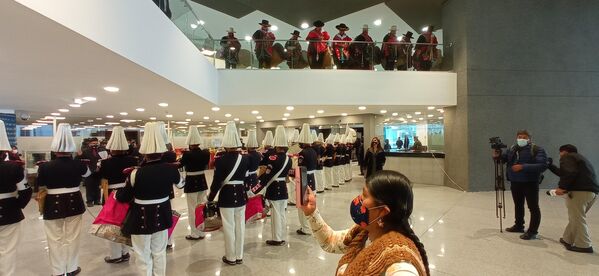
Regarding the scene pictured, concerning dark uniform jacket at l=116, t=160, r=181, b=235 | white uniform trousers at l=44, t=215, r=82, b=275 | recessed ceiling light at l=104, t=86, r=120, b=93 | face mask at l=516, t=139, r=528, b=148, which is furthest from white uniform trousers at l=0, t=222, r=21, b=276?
face mask at l=516, t=139, r=528, b=148

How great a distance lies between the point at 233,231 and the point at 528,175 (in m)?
4.86

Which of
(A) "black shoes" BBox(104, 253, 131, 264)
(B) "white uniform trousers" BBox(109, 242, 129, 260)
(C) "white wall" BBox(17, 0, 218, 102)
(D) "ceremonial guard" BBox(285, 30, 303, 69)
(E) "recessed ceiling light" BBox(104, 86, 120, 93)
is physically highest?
(D) "ceremonial guard" BBox(285, 30, 303, 69)

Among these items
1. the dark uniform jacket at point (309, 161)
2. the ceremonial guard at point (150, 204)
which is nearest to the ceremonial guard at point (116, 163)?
the ceremonial guard at point (150, 204)

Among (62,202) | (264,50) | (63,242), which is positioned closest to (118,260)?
(63,242)

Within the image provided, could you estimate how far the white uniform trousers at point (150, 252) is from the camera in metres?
3.40

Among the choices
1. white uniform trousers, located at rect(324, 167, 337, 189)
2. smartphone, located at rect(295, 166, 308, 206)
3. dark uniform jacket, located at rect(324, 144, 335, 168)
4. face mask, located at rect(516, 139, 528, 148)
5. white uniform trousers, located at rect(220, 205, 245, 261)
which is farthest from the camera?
white uniform trousers, located at rect(324, 167, 337, 189)

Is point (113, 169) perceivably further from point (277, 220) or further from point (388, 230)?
point (388, 230)

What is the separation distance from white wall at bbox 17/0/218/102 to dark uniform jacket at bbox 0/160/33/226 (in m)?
1.80

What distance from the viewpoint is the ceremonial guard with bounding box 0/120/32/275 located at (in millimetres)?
3514

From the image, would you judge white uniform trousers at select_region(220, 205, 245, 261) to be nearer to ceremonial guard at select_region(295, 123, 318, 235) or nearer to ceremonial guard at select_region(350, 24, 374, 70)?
ceremonial guard at select_region(295, 123, 318, 235)

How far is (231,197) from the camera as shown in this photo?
14.1 ft

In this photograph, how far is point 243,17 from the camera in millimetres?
12719

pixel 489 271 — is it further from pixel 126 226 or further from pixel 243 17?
pixel 243 17

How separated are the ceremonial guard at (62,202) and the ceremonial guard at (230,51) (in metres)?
6.09
